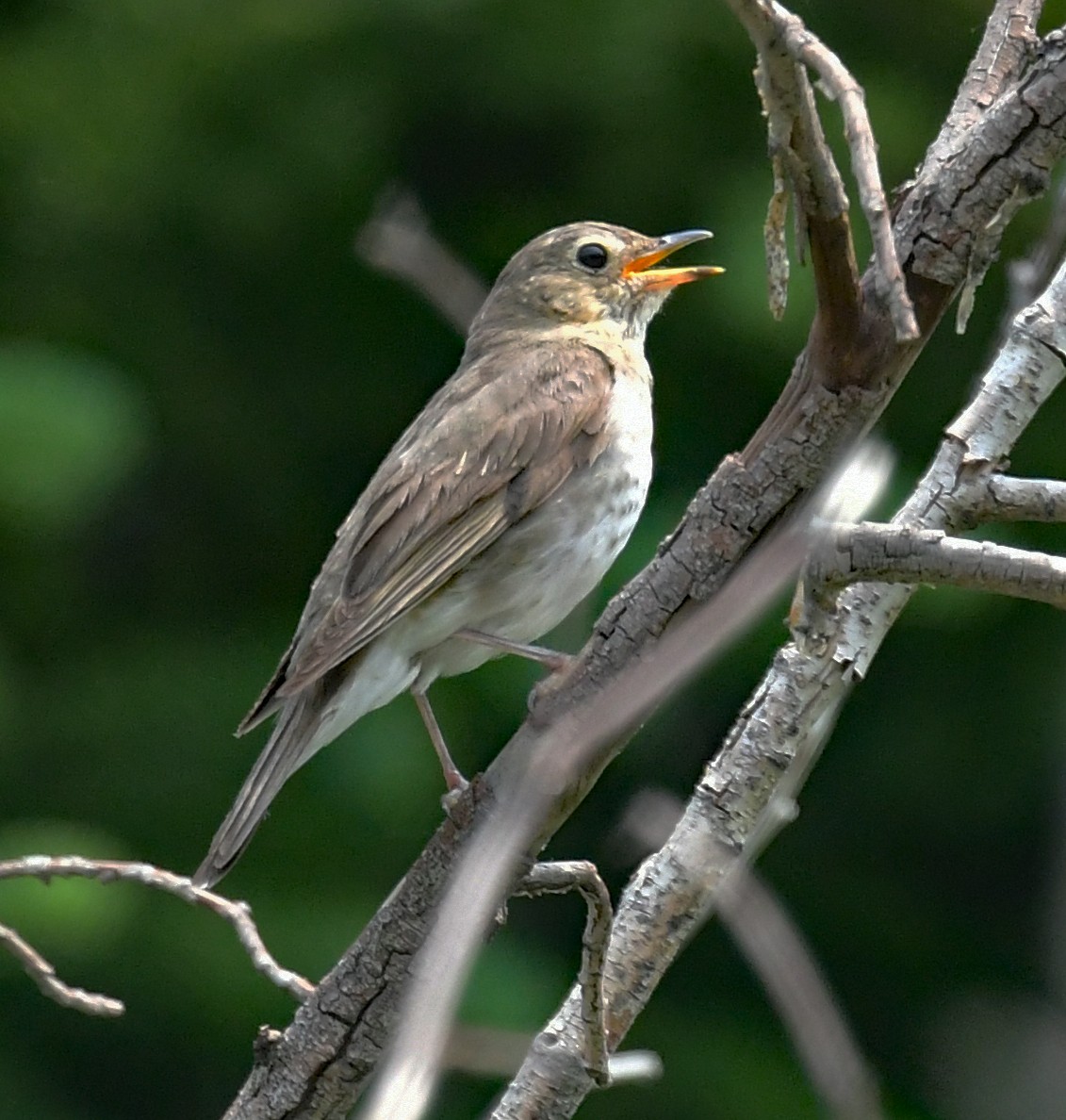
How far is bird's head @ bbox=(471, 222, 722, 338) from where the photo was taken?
4641 millimetres

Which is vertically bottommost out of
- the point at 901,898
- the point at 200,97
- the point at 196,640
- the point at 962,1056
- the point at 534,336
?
the point at 962,1056

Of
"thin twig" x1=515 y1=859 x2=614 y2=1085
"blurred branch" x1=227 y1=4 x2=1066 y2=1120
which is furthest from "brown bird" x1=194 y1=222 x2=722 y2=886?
"thin twig" x1=515 y1=859 x2=614 y2=1085

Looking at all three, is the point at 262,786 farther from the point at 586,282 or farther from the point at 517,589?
the point at 586,282

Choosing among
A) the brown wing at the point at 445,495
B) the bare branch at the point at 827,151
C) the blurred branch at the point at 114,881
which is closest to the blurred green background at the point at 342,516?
the brown wing at the point at 445,495

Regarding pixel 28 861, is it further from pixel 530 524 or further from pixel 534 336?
pixel 534 336

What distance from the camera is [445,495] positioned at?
3.88m

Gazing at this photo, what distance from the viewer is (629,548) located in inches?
225

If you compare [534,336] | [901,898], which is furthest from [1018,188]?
[901,898]

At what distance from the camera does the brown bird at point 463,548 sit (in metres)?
3.67

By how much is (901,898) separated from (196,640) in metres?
2.68

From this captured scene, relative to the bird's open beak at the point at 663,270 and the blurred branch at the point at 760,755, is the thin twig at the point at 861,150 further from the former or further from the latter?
the bird's open beak at the point at 663,270

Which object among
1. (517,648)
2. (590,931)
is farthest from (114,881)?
(517,648)

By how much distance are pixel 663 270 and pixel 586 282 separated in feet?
0.55

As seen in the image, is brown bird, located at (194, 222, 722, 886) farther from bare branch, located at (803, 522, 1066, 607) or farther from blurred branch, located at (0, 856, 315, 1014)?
bare branch, located at (803, 522, 1066, 607)
